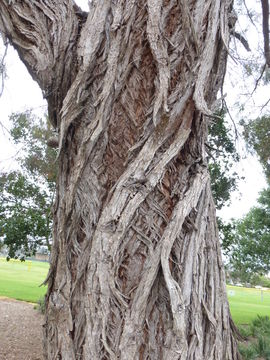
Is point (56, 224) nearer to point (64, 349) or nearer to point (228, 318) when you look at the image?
point (64, 349)

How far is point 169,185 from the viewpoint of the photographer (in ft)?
5.66

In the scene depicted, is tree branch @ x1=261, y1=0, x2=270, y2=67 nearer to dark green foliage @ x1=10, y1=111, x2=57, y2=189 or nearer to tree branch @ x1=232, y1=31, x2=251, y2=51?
tree branch @ x1=232, y1=31, x2=251, y2=51

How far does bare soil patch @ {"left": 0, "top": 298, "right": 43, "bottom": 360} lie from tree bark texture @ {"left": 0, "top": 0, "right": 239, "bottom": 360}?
14.2ft

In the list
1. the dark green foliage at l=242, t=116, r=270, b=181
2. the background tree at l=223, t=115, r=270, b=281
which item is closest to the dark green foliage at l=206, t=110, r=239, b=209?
the dark green foliage at l=242, t=116, r=270, b=181

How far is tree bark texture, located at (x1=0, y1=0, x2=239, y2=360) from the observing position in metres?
1.53

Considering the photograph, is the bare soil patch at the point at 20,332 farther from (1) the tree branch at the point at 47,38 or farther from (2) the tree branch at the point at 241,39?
(2) the tree branch at the point at 241,39

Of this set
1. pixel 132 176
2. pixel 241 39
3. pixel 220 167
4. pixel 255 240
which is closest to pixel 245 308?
pixel 255 240

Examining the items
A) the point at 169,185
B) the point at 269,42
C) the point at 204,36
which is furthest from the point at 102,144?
the point at 269,42

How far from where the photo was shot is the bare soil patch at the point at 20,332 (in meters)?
5.60

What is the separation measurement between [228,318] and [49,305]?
30.8 inches

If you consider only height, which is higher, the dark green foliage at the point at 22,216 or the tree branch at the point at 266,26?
the tree branch at the point at 266,26

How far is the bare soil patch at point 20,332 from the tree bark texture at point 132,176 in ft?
14.2

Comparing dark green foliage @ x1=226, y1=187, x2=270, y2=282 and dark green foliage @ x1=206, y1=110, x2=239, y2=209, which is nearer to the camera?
dark green foliage @ x1=206, y1=110, x2=239, y2=209

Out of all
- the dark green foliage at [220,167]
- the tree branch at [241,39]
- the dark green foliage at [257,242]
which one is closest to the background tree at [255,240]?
the dark green foliage at [257,242]
